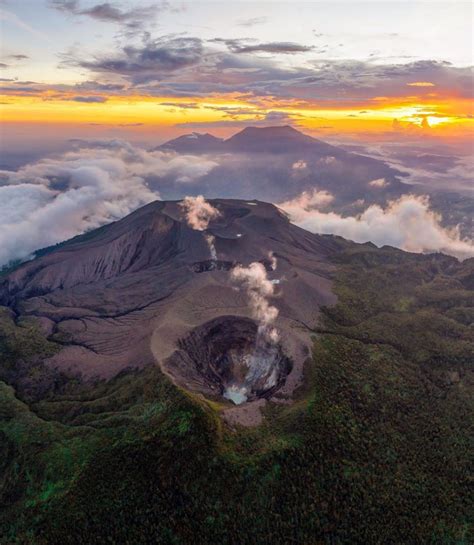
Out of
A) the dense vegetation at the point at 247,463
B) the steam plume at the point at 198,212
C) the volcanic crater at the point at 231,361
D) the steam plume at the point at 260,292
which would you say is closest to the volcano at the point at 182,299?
the volcanic crater at the point at 231,361

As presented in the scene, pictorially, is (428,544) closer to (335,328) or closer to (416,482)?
(416,482)

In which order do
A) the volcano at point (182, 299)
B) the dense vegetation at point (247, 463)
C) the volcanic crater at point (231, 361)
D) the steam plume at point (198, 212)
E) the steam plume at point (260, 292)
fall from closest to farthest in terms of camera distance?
the dense vegetation at point (247, 463) < the volcanic crater at point (231, 361) < the volcano at point (182, 299) < the steam plume at point (260, 292) < the steam plume at point (198, 212)

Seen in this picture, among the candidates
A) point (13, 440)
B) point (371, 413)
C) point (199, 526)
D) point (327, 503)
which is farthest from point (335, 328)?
point (13, 440)

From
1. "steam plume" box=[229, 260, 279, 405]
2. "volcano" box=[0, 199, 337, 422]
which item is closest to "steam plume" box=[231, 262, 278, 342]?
"steam plume" box=[229, 260, 279, 405]

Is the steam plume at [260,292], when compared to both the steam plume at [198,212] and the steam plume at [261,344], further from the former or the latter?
the steam plume at [198,212]

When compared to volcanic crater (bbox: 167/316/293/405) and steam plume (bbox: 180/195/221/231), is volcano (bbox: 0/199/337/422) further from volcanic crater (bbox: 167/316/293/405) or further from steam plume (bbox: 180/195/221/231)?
steam plume (bbox: 180/195/221/231)

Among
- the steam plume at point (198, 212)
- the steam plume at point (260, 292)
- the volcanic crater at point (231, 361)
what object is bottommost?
the volcanic crater at point (231, 361)

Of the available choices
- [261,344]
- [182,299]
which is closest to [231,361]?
[261,344]
